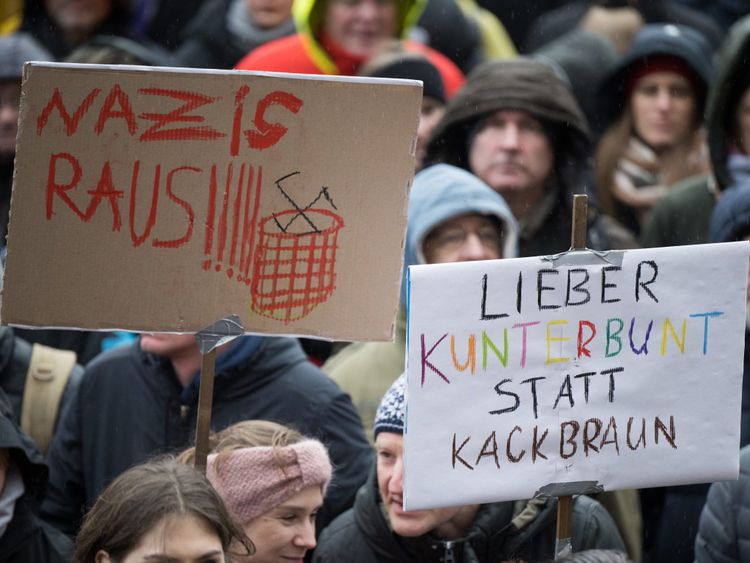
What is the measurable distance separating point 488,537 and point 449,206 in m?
1.45

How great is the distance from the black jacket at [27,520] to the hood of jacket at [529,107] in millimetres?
2464

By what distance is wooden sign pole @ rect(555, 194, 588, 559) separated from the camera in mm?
3365

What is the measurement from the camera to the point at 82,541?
325 cm

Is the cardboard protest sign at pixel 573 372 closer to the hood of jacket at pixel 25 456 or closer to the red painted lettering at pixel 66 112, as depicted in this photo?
the red painted lettering at pixel 66 112

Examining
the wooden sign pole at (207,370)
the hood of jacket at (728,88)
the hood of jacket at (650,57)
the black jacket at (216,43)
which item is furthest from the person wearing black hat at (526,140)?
the wooden sign pole at (207,370)


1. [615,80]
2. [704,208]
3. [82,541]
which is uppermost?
[615,80]

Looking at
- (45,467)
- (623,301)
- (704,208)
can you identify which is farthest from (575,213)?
(704,208)

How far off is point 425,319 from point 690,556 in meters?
1.93

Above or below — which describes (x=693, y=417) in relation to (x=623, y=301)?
below

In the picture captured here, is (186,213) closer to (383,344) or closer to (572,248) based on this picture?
(572,248)

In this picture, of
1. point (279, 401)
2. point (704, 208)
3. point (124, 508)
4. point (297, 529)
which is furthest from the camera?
point (704, 208)

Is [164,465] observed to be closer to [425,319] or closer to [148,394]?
[425,319]

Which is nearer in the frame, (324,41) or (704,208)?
(704,208)

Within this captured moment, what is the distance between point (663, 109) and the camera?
6676 mm
